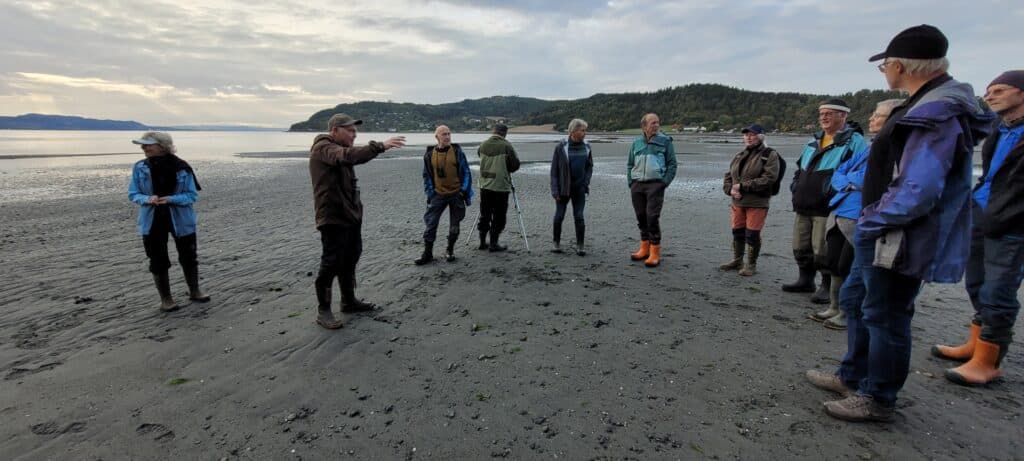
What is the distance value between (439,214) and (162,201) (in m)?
3.76

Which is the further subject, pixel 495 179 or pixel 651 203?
pixel 495 179

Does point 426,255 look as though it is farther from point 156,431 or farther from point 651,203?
point 156,431

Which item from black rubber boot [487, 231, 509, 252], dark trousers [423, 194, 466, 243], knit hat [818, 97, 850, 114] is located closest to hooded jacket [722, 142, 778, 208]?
knit hat [818, 97, 850, 114]

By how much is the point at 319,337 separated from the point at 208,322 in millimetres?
1571

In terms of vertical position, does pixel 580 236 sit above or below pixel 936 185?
below

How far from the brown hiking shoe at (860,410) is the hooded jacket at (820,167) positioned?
8.86ft

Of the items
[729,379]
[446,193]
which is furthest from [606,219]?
[729,379]

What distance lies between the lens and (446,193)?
7.85 metres

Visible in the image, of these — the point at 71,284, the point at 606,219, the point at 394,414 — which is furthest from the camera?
the point at 606,219

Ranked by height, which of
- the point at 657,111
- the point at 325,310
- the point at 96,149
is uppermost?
the point at 657,111

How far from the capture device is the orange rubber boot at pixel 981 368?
390 cm

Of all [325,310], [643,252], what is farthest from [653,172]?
[325,310]

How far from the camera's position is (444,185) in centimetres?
782

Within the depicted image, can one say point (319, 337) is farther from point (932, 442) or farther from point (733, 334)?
point (932, 442)
